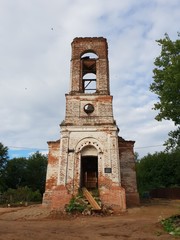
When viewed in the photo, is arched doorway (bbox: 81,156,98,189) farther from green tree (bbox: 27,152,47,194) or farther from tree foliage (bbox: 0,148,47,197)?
green tree (bbox: 27,152,47,194)

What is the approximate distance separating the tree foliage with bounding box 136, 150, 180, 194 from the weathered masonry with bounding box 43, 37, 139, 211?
18859 mm

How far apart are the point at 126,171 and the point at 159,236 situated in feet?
35.3

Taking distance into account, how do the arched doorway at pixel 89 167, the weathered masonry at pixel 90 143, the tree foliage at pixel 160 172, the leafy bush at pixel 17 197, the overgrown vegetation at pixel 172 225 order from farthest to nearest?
the tree foliage at pixel 160 172 → the leafy bush at pixel 17 197 → the arched doorway at pixel 89 167 → the weathered masonry at pixel 90 143 → the overgrown vegetation at pixel 172 225

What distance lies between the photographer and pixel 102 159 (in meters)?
14.8

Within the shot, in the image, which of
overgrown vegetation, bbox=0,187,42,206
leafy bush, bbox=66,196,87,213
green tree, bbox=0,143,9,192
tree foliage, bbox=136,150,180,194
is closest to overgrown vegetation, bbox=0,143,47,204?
green tree, bbox=0,143,9,192

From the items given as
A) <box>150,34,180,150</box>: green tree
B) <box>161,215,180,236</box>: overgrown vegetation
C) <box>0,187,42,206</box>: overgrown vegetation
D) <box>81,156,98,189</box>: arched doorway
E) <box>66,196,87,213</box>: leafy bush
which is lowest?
<box>161,215,180,236</box>: overgrown vegetation

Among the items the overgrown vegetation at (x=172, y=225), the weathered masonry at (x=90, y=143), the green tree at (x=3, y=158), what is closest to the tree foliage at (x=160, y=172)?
the weathered masonry at (x=90, y=143)

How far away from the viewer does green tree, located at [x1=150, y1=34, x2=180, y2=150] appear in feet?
37.8

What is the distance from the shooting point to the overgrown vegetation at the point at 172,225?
7788mm

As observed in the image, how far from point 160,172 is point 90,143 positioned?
23629 millimetres

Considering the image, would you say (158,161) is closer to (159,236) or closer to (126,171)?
(126,171)

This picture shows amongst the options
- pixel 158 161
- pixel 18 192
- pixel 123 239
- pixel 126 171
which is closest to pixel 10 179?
pixel 18 192

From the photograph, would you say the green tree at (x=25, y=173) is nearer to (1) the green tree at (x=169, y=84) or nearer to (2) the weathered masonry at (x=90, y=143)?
(2) the weathered masonry at (x=90, y=143)

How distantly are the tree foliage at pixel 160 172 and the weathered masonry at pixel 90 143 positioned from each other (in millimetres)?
18859
